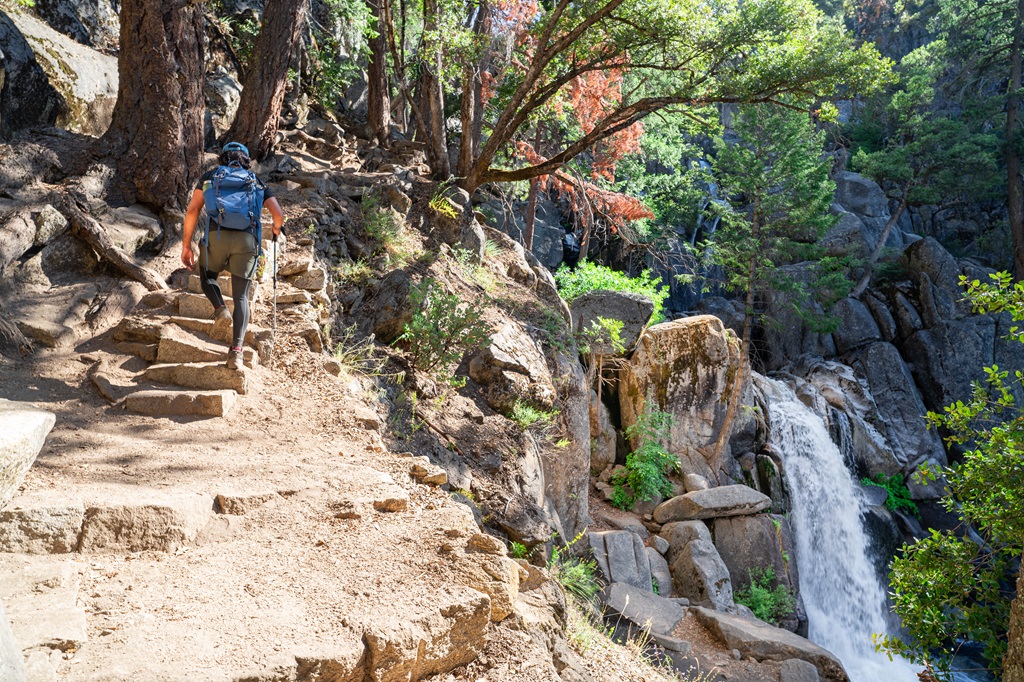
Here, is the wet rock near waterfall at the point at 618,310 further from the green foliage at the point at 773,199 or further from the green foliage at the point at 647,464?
the green foliage at the point at 773,199

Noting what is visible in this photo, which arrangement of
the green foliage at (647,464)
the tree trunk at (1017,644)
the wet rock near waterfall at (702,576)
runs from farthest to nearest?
the green foliage at (647,464), the wet rock near waterfall at (702,576), the tree trunk at (1017,644)

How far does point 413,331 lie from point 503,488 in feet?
6.47

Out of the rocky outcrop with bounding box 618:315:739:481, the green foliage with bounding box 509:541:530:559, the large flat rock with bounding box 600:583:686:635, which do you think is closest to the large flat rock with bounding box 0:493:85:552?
the green foliage with bounding box 509:541:530:559

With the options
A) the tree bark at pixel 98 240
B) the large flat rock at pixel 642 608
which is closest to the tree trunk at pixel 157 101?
the tree bark at pixel 98 240

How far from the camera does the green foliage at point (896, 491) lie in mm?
16906

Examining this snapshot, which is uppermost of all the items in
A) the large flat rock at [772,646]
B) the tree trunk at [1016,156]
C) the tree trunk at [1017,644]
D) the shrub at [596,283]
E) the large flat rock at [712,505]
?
the tree trunk at [1016,156]

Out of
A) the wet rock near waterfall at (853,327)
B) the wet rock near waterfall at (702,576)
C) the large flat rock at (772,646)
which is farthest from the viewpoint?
the wet rock near waterfall at (853,327)

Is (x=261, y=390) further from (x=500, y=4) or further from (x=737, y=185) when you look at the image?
(x=737, y=185)

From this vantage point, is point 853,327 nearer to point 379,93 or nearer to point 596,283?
point 596,283

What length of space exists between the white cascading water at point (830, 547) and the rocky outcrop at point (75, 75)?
566 inches

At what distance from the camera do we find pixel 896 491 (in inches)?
680

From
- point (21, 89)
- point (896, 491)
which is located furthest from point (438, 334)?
point (896, 491)

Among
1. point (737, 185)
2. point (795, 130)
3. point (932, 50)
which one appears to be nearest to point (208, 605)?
point (737, 185)

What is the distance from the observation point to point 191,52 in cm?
684
